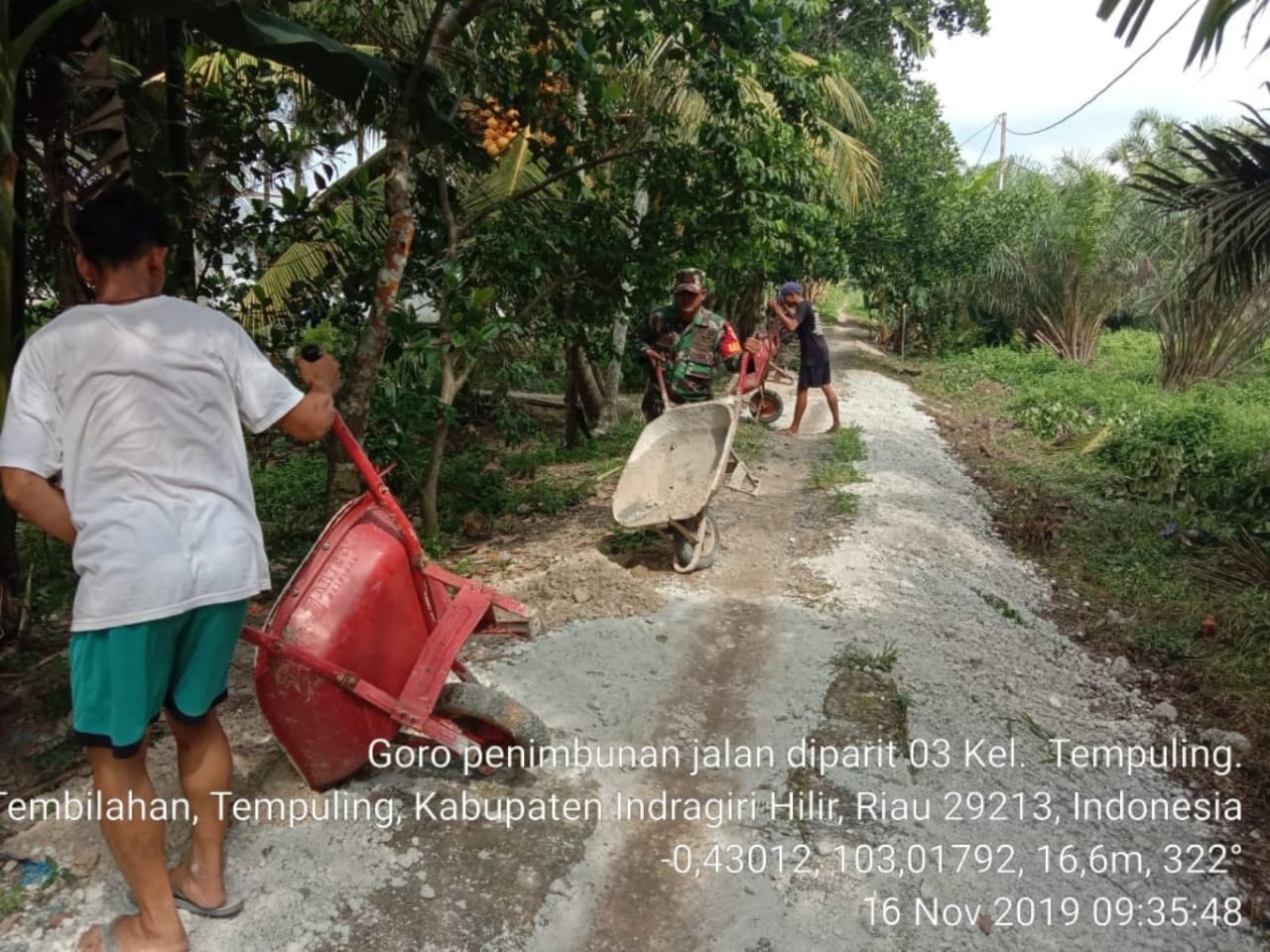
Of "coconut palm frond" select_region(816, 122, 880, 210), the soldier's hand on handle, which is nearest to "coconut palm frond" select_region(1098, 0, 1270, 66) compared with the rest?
the soldier's hand on handle

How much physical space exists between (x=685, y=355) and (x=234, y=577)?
14.1 feet

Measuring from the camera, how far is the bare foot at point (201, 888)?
224cm

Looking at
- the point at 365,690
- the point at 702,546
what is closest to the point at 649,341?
the point at 702,546

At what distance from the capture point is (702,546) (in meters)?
5.09

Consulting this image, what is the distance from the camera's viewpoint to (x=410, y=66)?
13.4 feet

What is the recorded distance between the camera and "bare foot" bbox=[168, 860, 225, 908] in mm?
2240

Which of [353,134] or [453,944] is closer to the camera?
[453,944]

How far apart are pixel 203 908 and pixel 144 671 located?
725mm

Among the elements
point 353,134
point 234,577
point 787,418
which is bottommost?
point 787,418

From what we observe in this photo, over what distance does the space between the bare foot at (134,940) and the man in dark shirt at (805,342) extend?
741cm

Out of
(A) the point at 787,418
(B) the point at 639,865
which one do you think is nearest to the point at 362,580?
(B) the point at 639,865

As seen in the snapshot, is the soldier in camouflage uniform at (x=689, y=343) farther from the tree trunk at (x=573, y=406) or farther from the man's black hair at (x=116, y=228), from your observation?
the man's black hair at (x=116, y=228)

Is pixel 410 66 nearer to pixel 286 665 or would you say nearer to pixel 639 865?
pixel 286 665

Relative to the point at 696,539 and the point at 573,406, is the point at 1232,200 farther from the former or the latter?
the point at 573,406
